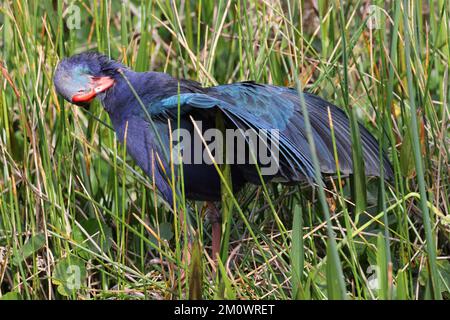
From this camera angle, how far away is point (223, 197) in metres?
2.04

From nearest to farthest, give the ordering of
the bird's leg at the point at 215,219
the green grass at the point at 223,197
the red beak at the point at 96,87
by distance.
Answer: the green grass at the point at 223,197 < the red beak at the point at 96,87 < the bird's leg at the point at 215,219

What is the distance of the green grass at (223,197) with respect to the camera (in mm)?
2041

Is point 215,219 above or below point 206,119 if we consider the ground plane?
below

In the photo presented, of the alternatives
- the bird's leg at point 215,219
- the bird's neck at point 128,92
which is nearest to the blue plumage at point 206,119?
the bird's neck at point 128,92

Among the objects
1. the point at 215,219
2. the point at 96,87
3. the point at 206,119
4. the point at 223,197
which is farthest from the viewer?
the point at 215,219

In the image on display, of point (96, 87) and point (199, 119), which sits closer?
point (199, 119)

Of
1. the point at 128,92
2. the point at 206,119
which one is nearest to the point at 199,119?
the point at 206,119

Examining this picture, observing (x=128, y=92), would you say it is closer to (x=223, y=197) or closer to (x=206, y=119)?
(x=206, y=119)

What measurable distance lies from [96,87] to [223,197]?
1.69ft

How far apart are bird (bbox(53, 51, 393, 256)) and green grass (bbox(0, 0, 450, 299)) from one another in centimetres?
8

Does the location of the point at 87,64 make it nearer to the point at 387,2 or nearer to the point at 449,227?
the point at 449,227

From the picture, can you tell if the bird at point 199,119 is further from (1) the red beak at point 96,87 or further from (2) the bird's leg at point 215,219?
(2) the bird's leg at point 215,219

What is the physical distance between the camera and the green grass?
204cm

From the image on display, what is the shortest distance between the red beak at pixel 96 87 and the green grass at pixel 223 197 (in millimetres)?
146
